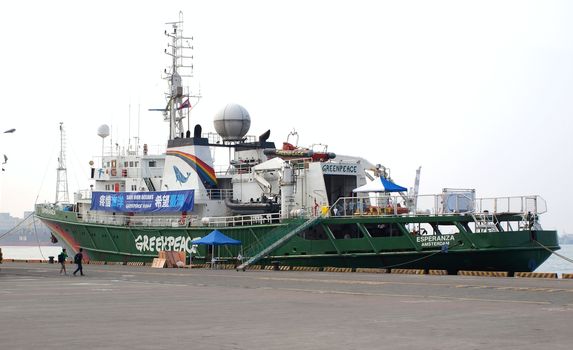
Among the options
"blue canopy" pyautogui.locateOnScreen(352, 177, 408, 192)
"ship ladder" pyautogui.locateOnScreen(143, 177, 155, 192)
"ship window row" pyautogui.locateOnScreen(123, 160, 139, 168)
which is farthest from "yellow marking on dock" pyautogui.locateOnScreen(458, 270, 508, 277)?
"ship window row" pyautogui.locateOnScreen(123, 160, 139, 168)

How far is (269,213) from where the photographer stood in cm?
4331

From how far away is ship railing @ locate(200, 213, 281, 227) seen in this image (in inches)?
1638

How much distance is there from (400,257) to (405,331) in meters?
21.8

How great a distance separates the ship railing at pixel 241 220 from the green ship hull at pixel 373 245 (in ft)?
1.39

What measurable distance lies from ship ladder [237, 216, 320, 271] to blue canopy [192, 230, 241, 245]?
122 cm

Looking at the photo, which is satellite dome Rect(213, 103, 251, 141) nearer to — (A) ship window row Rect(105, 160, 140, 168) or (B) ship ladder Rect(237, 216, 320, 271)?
(A) ship window row Rect(105, 160, 140, 168)

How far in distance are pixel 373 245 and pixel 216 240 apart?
7686 millimetres

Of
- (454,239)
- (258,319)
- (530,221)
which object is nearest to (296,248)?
(454,239)

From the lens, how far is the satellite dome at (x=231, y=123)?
159ft

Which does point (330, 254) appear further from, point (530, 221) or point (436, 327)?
point (436, 327)

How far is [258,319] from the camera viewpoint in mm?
16672

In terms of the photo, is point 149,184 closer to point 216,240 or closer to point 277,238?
point 216,240

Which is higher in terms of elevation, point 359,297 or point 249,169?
point 249,169

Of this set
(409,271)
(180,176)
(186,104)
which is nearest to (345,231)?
(409,271)
